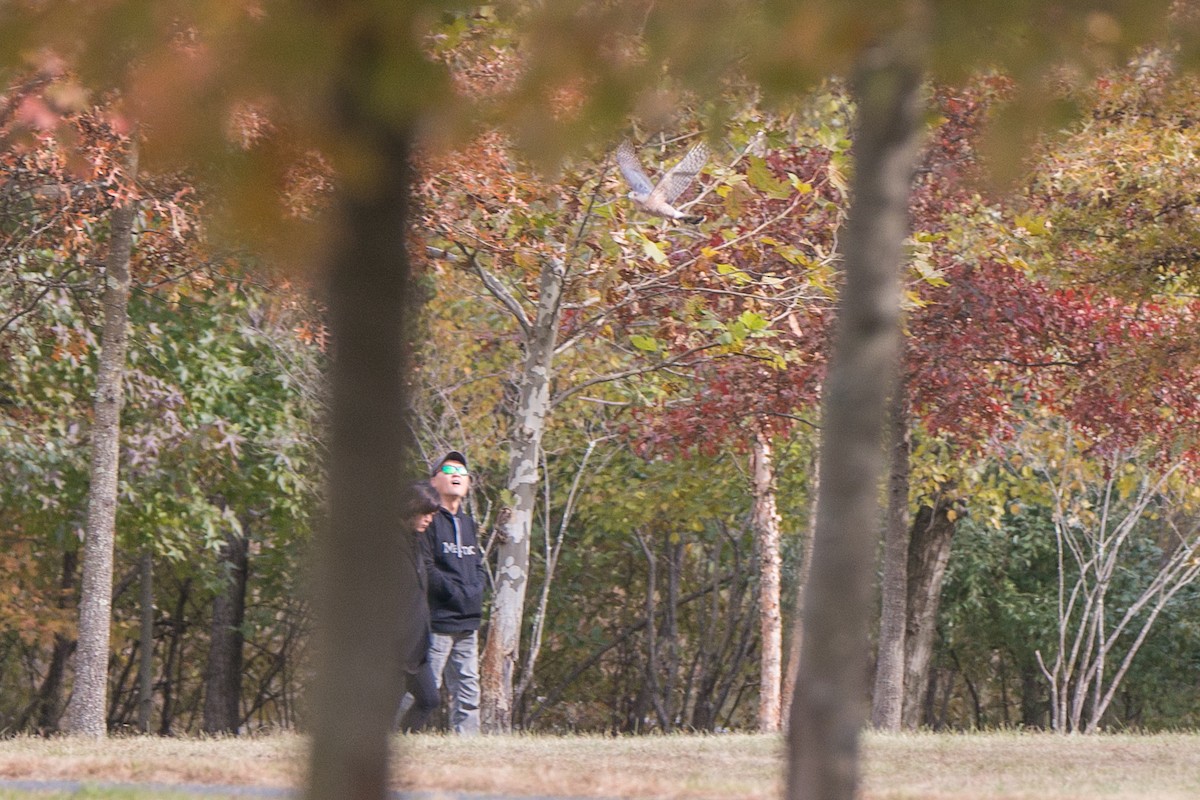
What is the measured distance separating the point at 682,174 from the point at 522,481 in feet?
10.2

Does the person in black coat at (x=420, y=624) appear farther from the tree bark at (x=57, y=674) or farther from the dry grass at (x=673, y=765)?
the tree bark at (x=57, y=674)

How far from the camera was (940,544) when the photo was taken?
21.9 metres

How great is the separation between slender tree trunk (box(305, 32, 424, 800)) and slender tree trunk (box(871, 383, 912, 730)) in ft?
35.6

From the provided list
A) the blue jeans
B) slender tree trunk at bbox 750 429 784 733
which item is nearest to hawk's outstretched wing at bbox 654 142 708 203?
the blue jeans

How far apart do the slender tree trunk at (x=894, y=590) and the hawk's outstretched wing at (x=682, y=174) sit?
3.03 metres

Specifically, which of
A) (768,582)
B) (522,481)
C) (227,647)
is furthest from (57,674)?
(522,481)

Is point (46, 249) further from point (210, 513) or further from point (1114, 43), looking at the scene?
point (1114, 43)

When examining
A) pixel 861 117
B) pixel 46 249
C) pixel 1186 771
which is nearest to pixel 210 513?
pixel 46 249

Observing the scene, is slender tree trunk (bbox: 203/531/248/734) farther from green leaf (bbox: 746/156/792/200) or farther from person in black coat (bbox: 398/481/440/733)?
person in black coat (bbox: 398/481/440/733)

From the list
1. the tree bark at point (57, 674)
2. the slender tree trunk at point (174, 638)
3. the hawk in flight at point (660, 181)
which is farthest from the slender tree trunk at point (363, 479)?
the slender tree trunk at point (174, 638)

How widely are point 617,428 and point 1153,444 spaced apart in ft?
25.4

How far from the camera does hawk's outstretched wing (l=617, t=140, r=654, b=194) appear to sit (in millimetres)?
12039

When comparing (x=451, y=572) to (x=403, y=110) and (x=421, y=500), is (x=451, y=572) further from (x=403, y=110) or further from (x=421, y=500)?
(x=403, y=110)

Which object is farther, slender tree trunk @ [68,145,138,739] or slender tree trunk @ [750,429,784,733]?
slender tree trunk @ [750,429,784,733]
